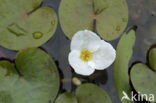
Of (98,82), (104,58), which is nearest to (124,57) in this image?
(104,58)

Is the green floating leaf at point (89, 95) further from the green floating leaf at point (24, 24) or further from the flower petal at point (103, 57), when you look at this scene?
the green floating leaf at point (24, 24)

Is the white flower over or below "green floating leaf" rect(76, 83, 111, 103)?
over

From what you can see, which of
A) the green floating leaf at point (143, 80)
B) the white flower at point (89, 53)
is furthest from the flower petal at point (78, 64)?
the green floating leaf at point (143, 80)

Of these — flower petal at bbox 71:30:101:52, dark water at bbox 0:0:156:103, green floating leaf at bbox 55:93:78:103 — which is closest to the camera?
flower petal at bbox 71:30:101:52

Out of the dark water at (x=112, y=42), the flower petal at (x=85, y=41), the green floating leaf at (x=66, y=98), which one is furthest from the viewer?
the dark water at (x=112, y=42)

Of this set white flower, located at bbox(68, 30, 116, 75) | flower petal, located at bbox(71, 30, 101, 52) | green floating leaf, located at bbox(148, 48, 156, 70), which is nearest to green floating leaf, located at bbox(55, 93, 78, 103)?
white flower, located at bbox(68, 30, 116, 75)

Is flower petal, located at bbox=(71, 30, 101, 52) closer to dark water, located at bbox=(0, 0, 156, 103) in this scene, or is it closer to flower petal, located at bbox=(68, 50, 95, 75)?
flower petal, located at bbox=(68, 50, 95, 75)

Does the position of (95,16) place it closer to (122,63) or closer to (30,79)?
(122,63)
